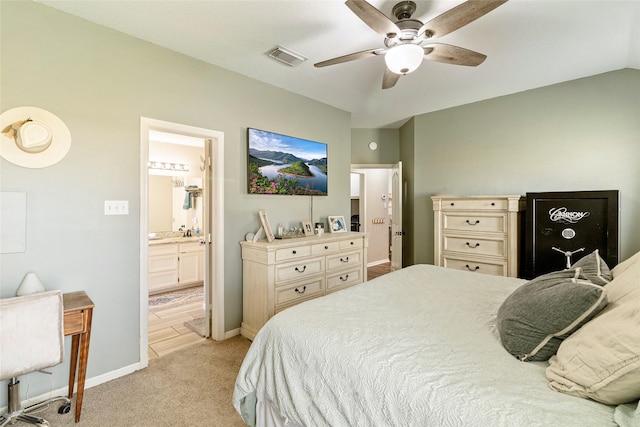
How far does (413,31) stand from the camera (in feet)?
6.19

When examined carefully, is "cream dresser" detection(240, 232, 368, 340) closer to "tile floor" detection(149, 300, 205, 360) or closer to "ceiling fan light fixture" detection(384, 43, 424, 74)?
"tile floor" detection(149, 300, 205, 360)

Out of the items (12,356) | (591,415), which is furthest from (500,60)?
(12,356)

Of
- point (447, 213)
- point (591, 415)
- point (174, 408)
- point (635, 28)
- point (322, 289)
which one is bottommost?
point (174, 408)

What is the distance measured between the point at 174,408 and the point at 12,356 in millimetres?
921

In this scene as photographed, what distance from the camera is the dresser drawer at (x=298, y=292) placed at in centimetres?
274

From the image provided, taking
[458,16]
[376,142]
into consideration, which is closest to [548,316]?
[458,16]

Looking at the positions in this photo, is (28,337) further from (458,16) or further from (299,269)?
(458,16)

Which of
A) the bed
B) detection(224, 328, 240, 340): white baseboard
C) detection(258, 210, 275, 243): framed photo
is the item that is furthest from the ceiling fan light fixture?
detection(224, 328, 240, 340): white baseboard

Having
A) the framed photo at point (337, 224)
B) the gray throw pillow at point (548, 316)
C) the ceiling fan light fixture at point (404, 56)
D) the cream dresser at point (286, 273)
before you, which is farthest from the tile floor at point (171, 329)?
the ceiling fan light fixture at point (404, 56)

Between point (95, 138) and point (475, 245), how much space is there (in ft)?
12.8

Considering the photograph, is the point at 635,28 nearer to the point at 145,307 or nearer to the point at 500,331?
the point at 500,331

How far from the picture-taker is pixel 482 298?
5.67 ft

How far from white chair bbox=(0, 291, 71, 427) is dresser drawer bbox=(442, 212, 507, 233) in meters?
3.73

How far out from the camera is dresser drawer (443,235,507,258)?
10.8ft
